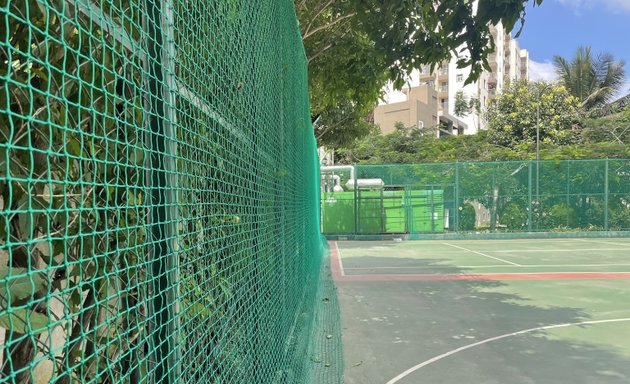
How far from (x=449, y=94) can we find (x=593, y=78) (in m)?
32.7

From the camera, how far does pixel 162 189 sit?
3.88ft

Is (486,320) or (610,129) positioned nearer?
(486,320)

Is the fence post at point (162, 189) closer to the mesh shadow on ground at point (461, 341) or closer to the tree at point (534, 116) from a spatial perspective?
the mesh shadow on ground at point (461, 341)

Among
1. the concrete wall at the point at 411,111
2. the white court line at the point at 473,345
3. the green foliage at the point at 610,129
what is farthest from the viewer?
the concrete wall at the point at 411,111

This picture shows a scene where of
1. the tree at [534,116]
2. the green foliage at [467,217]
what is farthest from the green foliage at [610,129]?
the green foliage at [467,217]

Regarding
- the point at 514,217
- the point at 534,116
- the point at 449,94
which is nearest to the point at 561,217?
the point at 514,217

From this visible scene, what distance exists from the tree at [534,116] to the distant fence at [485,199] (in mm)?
12661

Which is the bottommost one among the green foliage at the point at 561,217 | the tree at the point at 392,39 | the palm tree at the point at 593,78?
the green foliage at the point at 561,217

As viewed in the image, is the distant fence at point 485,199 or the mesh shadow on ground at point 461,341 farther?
the distant fence at point 485,199

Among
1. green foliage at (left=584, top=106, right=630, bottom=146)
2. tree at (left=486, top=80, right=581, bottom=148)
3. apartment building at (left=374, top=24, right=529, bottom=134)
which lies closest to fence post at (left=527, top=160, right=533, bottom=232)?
tree at (left=486, top=80, right=581, bottom=148)

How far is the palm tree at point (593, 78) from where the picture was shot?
37.0m

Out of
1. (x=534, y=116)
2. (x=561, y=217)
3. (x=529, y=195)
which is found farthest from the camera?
(x=534, y=116)

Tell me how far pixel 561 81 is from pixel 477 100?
79.1ft

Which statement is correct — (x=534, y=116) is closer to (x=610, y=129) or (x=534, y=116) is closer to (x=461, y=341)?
(x=610, y=129)
